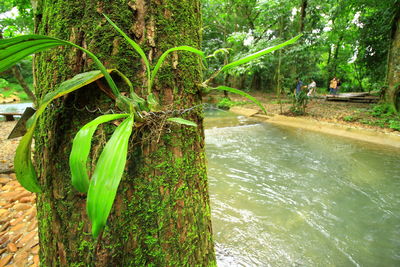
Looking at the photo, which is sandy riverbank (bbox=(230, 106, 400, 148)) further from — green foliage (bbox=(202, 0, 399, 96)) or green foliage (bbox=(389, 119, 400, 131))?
green foliage (bbox=(202, 0, 399, 96))

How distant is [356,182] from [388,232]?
1.07 m

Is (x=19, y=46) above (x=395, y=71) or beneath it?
beneath

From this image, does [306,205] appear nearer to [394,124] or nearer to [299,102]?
[394,124]

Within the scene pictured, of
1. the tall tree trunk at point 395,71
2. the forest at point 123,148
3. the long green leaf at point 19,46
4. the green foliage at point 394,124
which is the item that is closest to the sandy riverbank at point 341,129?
the green foliage at point 394,124

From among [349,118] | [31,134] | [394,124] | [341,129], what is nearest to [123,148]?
[31,134]

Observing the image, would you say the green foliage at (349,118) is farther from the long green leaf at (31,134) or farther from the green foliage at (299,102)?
the long green leaf at (31,134)

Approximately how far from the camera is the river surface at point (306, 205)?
1.67 meters

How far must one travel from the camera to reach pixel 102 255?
611 mm

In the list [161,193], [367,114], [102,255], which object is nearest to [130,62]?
[161,193]

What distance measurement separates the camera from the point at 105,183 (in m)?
0.38

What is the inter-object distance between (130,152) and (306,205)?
7.96ft

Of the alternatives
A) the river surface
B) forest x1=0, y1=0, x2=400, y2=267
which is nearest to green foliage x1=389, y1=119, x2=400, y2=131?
the river surface

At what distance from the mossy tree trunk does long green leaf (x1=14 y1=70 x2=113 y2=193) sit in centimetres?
7

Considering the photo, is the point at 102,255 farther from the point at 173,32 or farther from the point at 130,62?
the point at 173,32
